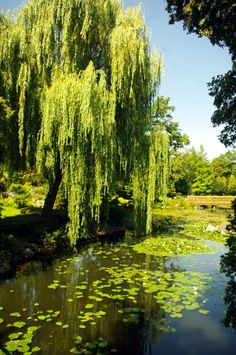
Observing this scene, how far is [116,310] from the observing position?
806 centimetres

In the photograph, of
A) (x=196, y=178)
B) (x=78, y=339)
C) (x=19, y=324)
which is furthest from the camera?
(x=196, y=178)

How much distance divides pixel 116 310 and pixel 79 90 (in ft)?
24.6

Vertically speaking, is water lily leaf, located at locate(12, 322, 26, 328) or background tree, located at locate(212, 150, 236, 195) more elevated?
background tree, located at locate(212, 150, 236, 195)

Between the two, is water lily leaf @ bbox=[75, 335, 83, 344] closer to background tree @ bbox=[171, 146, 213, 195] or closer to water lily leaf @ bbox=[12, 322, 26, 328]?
water lily leaf @ bbox=[12, 322, 26, 328]

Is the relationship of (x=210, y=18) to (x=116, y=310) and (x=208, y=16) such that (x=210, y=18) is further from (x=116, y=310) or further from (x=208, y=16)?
(x=116, y=310)

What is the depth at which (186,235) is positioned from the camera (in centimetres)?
1898

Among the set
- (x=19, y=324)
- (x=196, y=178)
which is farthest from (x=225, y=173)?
(x=19, y=324)

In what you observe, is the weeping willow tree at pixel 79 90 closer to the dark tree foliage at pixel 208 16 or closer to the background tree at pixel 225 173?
the dark tree foliage at pixel 208 16

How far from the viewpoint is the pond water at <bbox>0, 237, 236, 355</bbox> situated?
259 inches

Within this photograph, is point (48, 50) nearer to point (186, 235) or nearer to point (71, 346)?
point (71, 346)

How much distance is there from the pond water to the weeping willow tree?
9.94 ft

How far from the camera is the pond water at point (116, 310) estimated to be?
6586mm

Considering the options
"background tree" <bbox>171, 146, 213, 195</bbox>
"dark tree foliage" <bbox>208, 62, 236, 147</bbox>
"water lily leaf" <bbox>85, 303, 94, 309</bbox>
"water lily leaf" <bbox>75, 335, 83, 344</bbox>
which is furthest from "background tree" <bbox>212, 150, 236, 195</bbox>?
"water lily leaf" <bbox>75, 335, 83, 344</bbox>

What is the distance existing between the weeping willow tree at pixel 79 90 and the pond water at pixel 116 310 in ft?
9.94
